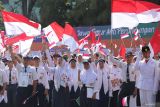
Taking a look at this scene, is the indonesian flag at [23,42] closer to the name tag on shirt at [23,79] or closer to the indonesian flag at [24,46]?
the indonesian flag at [24,46]

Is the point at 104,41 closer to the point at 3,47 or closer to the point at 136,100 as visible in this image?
the point at 3,47

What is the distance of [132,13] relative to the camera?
1384 centimetres

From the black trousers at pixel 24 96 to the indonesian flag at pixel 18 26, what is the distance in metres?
1.81

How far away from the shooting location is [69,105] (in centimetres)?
1612

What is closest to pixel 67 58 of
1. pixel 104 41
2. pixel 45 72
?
pixel 45 72

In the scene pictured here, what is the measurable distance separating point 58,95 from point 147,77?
375cm

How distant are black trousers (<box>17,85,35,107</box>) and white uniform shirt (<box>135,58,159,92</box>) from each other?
13.5 feet

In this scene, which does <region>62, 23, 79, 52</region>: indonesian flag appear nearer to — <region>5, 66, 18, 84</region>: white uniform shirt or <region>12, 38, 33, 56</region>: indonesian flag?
<region>12, 38, 33, 56</region>: indonesian flag

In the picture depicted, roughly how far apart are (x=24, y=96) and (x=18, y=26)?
2.27m

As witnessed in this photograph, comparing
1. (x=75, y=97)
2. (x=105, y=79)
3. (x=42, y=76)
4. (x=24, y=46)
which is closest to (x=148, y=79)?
(x=105, y=79)

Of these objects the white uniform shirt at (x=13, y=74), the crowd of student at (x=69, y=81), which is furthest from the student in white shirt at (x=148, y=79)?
the white uniform shirt at (x=13, y=74)

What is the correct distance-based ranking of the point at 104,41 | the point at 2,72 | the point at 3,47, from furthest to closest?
1. the point at 104,41
2. the point at 3,47
3. the point at 2,72

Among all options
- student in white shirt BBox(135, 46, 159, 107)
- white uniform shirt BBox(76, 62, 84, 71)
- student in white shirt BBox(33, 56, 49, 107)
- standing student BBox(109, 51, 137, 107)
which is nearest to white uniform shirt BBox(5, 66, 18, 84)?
student in white shirt BBox(33, 56, 49, 107)

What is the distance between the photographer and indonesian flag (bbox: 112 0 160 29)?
44.5 feet
